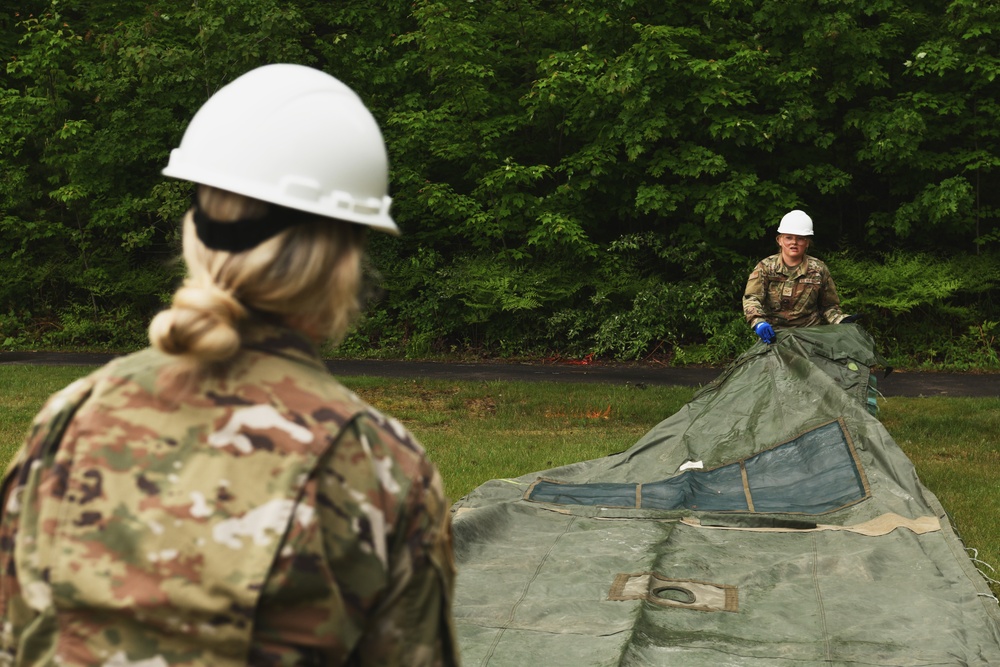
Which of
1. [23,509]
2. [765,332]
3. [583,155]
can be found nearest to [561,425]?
[765,332]

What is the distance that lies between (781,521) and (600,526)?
984mm

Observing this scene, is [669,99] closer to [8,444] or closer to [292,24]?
[292,24]

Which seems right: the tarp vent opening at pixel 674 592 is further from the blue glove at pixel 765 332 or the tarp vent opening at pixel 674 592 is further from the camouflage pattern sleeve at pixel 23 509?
the camouflage pattern sleeve at pixel 23 509

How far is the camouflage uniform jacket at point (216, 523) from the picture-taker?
1.19m

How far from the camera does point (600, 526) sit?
5.84 m

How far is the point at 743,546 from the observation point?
18.1ft

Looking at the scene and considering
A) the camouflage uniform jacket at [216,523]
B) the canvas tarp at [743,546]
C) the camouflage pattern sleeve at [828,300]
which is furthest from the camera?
the camouflage pattern sleeve at [828,300]

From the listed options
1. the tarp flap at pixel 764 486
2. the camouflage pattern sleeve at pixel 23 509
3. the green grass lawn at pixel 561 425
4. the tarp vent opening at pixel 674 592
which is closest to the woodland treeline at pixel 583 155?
the green grass lawn at pixel 561 425

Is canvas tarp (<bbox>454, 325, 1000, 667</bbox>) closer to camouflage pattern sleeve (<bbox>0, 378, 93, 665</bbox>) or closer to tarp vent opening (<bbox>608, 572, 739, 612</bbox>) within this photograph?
tarp vent opening (<bbox>608, 572, 739, 612</bbox>)

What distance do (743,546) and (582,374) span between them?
8105mm

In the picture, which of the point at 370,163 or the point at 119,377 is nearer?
the point at 119,377

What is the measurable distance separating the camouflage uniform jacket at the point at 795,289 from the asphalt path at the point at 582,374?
4.08 meters

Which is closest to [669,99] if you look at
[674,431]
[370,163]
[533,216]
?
[533,216]

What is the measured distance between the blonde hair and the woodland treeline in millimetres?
13536
